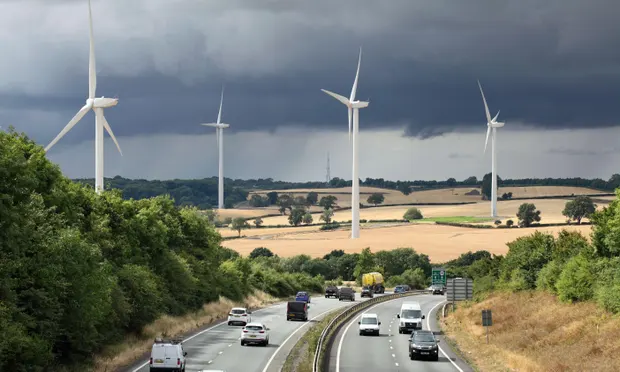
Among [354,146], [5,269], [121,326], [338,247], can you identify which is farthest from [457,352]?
[338,247]

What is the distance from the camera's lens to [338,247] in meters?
198

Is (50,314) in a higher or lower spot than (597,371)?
higher

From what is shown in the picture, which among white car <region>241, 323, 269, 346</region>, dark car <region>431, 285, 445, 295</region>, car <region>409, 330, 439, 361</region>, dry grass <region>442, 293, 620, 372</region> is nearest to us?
dry grass <region>442, 293, 620, 372</region>

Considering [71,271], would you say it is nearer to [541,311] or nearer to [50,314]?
[50,314]

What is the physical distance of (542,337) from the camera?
61.7 metres

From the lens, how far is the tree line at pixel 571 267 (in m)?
66.7

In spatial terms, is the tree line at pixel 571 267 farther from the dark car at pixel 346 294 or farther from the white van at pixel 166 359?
the white van at pixel 166 359

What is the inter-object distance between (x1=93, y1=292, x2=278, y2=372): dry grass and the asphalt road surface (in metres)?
1.32

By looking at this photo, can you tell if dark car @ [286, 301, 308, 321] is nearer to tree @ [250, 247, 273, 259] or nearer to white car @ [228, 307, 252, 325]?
white car @ [228, 307, 252, 325]

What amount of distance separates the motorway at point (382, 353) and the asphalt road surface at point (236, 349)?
3223 mm

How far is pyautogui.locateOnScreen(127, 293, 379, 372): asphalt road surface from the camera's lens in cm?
4925

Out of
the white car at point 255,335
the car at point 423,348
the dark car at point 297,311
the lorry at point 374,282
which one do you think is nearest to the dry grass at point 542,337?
the car at point 423,348

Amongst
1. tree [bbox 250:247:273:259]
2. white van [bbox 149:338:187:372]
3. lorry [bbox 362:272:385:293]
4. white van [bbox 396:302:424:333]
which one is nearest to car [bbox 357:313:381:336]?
white van [bbox 396:302:424:333]

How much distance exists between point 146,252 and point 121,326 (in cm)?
1784
